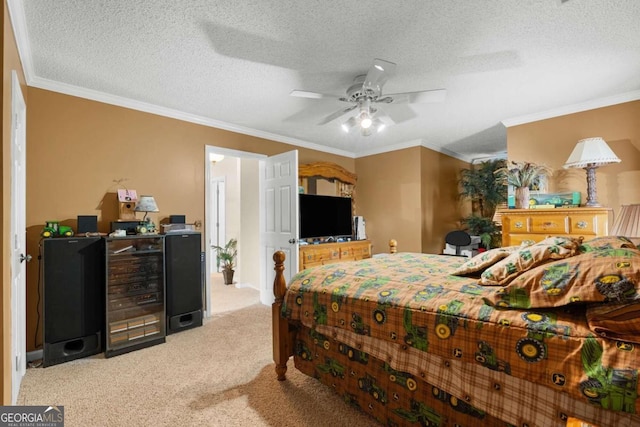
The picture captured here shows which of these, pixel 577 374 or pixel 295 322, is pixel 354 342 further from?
pixel 577 374

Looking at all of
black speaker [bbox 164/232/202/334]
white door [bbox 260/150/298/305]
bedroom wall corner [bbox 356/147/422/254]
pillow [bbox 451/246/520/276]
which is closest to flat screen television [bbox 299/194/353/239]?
white door [bbox 260/150/298/305]

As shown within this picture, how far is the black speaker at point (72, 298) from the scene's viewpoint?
2.46 m

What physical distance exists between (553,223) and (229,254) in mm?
4934

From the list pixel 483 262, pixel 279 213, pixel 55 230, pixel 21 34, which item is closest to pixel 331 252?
pixel 279 213

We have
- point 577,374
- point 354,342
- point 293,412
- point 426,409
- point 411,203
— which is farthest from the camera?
point 411,203

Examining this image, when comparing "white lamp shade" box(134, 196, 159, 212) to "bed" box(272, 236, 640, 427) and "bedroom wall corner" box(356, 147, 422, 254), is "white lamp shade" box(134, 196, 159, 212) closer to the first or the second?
"bed" box(272, 236, 640, 427)

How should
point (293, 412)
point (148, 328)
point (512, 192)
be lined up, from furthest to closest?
point (512, 192) → point (148, 328) → point (293, 412)

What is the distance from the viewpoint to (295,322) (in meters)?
2.17

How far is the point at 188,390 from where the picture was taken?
2096 mm

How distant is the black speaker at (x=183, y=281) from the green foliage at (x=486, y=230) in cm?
461

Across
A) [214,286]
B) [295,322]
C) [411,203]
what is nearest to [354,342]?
[295,322]

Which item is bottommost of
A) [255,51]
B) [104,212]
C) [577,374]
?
[577,374]

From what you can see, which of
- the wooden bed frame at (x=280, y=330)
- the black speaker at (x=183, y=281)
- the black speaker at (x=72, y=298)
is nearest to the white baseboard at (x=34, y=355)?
the black speaker at (x=72, y=298)

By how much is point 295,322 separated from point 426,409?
102 cm
